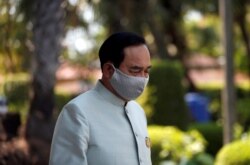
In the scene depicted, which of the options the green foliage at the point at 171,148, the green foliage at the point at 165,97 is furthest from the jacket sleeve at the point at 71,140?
the green foliage at the point at 165,97

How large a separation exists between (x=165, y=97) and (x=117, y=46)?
9.51 metres

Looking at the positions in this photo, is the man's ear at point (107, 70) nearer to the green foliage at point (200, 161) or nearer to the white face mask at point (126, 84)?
the white face mask at point (126, 84)

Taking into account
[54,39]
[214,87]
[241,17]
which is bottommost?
[214,87]

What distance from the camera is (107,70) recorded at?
3365mm

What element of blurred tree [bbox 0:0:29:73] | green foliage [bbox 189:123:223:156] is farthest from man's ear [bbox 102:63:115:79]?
green foliage [bbox 189:123:223:156]

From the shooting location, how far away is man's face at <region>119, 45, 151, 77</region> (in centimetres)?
333

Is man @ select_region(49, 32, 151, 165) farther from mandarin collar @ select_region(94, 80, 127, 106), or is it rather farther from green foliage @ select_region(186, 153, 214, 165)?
green foliage @ select_region(186, 153, 214, 165)

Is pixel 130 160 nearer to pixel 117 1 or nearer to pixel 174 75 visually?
pixel 174 75

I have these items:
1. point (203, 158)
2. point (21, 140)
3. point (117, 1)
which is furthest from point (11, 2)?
point (117, 1)

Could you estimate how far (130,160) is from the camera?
10.9ft

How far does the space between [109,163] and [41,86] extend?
7.19m

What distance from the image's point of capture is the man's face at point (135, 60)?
10.9ft

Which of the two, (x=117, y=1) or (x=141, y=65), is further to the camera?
(x=117, y=1)

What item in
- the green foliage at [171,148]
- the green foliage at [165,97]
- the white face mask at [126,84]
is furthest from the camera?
the green foliage at [165,97]
